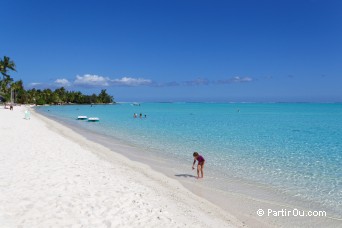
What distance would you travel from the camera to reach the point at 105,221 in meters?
6.95

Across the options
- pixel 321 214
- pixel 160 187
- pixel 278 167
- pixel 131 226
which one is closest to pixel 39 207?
pixel 131 226

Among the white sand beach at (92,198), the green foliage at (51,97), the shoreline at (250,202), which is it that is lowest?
the shoreline at (250,202)

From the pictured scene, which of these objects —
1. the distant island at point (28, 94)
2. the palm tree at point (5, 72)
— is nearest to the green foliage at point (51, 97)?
the distant island at point (28, 94)

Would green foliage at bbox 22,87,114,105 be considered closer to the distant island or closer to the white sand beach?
the distant island

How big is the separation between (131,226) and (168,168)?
8.28 metres

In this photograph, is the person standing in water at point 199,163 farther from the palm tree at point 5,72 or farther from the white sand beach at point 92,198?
the palm tree at point 5,72

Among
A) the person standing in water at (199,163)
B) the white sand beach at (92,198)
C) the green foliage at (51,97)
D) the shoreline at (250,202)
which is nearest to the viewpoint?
the white sand beach at (92,198)

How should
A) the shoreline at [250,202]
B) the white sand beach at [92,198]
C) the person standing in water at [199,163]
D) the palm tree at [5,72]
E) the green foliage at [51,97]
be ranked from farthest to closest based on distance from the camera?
the green foliage at [51,97]
the palm tree at [5,72]
the person standing in water at [199,163]
the shoreline at [250,202]
the white sand beach at [92,198]

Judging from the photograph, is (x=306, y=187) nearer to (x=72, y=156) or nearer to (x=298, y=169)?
(x=298, y=169)

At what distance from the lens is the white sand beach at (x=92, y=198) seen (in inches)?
278

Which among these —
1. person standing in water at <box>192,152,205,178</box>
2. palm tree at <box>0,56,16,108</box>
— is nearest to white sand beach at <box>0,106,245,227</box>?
Result: person standing in water at <box>192,152,205,178</box>

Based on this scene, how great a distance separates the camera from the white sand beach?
706cm

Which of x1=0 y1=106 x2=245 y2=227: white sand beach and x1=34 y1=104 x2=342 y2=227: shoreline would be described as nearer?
x1=0 y1=106 x2=245 y2=227: white sand beach

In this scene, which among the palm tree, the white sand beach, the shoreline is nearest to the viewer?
the white sand beach
